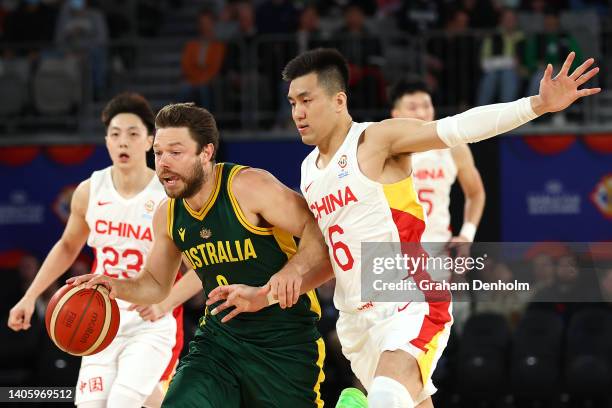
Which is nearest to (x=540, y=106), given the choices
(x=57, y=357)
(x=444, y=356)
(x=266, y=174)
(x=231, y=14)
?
(x=266, y=174)

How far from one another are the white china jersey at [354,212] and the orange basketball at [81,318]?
1.25 meters

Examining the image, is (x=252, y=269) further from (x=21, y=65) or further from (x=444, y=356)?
(x=21, y=65)

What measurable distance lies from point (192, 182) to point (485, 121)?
153 centimetres

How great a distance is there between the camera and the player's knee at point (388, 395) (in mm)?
5301

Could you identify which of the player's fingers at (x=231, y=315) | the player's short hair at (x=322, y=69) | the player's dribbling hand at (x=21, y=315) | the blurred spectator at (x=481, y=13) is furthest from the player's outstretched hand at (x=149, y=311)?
the blurred spectator at (x=481, y=13)

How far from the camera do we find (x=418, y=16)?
1317 cm

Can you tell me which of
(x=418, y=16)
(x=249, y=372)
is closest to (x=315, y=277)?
(x=249, y=372)

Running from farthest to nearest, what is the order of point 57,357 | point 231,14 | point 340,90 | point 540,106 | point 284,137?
point 231,14, point 284,137, point 57,357, point 340,90, point 540,106

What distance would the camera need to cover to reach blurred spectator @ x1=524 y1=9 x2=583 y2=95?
39.7ft

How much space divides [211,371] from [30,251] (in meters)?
7.32

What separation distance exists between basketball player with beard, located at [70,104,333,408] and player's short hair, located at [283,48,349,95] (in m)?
0.56

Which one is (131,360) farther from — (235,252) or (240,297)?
(240,297)

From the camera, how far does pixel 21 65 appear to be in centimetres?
1355

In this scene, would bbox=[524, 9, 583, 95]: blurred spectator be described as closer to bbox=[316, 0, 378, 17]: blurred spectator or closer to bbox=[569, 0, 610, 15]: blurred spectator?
bbox=[569, 0, 610, 15]: blurred spectator
